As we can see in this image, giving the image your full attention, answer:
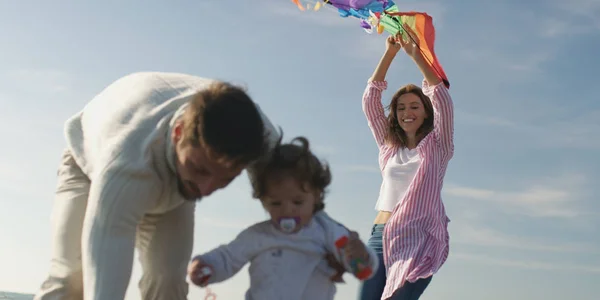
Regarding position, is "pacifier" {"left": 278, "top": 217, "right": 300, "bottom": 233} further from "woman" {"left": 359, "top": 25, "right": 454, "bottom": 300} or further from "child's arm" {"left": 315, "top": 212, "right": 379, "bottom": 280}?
"woman" {"left": 359, "top": 25, "right": 454, "bottom": 300}

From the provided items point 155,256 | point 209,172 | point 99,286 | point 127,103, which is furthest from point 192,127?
point 155,256

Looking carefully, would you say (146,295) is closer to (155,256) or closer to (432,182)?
(155,256)

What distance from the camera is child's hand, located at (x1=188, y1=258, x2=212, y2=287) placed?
337cm

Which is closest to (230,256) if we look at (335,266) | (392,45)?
(335,266)

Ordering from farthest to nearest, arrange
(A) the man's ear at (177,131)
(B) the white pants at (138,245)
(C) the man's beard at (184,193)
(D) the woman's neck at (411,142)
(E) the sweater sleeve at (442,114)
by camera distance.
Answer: (D) the woman's neck at (411,142), (E) the sweater sleeve at (442,114), (B) the white pants at (138,245), (C) the man's beard at (184,193), (A) the man's ear at (177,131)

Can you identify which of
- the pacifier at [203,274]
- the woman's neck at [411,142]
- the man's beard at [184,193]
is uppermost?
the woman's neck at [411,142]

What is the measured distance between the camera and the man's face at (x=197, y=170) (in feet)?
9.61

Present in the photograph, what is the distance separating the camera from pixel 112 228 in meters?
3.08

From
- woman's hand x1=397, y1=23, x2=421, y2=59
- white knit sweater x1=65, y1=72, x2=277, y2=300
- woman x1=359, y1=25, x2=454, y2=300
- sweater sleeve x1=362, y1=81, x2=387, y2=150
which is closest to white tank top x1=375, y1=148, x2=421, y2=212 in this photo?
woman x1=359, y1=25, x2=454, y2=300

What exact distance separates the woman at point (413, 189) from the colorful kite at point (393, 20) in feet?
0.21

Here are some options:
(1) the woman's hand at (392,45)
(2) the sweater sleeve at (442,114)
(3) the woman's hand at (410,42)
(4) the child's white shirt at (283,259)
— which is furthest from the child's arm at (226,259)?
(1) the woman's hand at (392,45)

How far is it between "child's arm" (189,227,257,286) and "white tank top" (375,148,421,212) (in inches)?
92.2

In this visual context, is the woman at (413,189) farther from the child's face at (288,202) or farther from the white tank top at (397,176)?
the child's face at (288,202)

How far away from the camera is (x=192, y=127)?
114 inches
